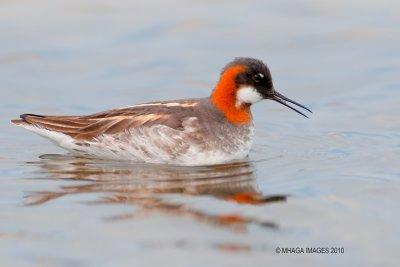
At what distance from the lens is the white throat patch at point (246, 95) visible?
12.3 meters

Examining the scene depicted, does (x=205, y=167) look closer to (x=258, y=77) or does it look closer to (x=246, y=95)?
(x=246, y=95)

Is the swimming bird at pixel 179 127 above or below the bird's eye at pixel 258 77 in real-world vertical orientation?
below

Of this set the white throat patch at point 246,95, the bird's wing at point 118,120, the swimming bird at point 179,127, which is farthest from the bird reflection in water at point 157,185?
the white throat patch at point 246,95

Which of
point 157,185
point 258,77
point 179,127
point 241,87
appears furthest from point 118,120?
point 157,185

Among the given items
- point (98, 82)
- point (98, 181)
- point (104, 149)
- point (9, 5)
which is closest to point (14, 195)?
point (98, 181)

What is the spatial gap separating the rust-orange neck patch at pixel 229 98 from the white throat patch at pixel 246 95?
5 cm

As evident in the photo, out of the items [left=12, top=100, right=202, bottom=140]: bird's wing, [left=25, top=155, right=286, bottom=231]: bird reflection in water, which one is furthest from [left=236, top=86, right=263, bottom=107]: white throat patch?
[left=25, top=155, right=286, bottom=231]: bird reflection in water

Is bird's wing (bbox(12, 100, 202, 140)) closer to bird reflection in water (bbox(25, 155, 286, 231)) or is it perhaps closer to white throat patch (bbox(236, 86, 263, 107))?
bird reflection in water (bbox(25, 155, 286, 231))

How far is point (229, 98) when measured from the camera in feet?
40.3

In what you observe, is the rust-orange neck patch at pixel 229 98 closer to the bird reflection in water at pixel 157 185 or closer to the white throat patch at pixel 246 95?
the white throat patch at pixel 246 95

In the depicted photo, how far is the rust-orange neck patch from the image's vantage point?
40.1ft

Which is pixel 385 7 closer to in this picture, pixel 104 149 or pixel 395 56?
pixel 395 56

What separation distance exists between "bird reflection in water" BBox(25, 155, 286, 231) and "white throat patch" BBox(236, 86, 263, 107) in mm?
812

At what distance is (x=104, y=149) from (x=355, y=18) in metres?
7.14
